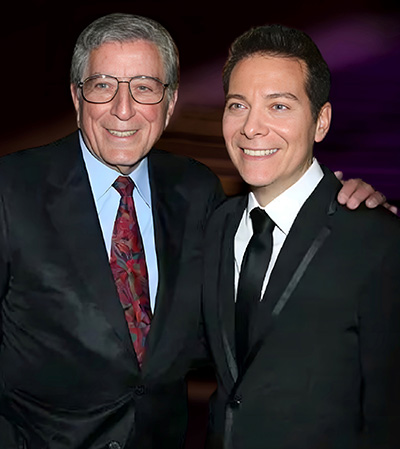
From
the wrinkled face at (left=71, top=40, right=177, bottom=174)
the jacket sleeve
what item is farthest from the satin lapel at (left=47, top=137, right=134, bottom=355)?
the jacket sleeve

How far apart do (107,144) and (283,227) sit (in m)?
0.56

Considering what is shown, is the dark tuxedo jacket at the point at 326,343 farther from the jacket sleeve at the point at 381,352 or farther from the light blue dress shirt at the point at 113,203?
the light blue dress shirt at the point at 113,203

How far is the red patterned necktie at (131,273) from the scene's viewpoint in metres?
1.97


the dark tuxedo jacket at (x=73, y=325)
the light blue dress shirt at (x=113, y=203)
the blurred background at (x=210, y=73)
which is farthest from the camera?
the blurred background at (x=210, y=73)

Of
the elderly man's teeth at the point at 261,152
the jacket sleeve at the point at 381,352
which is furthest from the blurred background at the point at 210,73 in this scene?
the elderly man's teeth at the point at 261,152

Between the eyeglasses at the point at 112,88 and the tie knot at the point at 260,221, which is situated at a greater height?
the eyeglasses at the point at 112,88

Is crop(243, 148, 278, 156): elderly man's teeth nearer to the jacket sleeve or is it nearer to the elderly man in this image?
the elderly man

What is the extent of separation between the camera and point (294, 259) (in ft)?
5.60

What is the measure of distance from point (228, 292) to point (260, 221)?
0.65ft

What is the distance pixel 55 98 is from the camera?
3.97m

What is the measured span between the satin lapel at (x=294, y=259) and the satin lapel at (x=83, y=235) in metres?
0.41

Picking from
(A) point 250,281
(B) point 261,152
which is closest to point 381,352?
(A) point 250,281

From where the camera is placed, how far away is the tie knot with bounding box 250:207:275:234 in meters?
1.80

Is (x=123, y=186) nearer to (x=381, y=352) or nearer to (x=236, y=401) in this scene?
(x=236, y=401)
